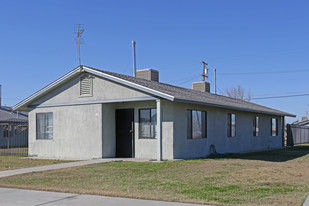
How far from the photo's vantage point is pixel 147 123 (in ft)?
54.7

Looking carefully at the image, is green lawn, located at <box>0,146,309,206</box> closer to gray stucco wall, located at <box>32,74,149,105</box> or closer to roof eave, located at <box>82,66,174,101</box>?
roof eave, located at <box>82,66,174,101</box>

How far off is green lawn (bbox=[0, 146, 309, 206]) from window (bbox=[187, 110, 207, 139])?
3.29 meters

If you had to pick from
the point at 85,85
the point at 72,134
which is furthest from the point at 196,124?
the point at 72,134

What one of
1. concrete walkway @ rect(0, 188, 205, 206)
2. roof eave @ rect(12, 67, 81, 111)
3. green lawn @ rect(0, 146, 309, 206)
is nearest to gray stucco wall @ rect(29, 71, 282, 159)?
roof eave @ rect(12, 67, 81, 111)

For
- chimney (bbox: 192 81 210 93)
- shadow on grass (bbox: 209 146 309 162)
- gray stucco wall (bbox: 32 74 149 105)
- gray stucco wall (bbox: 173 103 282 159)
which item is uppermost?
chimney (bbox: 192 81 210 93)

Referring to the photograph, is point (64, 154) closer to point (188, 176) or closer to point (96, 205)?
point (188, 176)

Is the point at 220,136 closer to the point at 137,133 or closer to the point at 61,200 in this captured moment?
the point at 137,133

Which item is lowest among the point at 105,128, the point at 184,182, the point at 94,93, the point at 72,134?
the point at 184,182

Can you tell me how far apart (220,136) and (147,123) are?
4754mm

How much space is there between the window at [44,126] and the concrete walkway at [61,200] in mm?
10615

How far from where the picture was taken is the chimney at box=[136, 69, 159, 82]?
20453 millimetres

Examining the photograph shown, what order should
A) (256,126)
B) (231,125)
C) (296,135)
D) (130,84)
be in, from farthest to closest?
(296,135) < (256,126) < (231,125) < (130,84)

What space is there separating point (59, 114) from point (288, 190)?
12.8 metres

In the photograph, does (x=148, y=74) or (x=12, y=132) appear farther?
(x=12, y=132)
